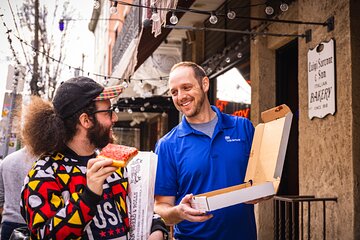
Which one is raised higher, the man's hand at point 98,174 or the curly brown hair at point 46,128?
the curly brown hair at point 46,128

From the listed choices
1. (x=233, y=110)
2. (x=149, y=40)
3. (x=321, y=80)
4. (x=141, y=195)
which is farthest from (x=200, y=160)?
(x=233, y=110)

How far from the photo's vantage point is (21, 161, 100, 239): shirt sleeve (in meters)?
1.90

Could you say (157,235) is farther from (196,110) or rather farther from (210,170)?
(196,110)

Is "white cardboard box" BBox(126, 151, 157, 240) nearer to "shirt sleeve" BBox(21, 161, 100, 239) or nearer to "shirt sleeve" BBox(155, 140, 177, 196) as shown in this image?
"shirt sleeve" BBox(21, 161, 100, 239)

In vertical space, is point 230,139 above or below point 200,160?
above

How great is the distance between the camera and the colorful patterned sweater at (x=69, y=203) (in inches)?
75.1

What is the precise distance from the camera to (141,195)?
237 cm

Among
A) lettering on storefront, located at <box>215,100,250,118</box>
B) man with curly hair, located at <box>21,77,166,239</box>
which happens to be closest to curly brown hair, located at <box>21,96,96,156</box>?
man with curly hair, located at <box>21,77,166,239</box>

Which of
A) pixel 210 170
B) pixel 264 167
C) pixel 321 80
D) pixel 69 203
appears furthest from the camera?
pixel 321 80

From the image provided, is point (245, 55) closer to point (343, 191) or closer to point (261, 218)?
point (261, 218)

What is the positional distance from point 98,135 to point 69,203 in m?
0.49

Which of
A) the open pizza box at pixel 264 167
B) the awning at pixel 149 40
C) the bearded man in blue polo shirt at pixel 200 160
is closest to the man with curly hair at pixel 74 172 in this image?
the open pizza box at pixel 264 167

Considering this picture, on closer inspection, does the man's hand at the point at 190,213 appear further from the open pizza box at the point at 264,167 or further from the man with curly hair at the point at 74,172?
the man with curly hair at the point at 74,172

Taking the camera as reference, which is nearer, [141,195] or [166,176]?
[141,195]
